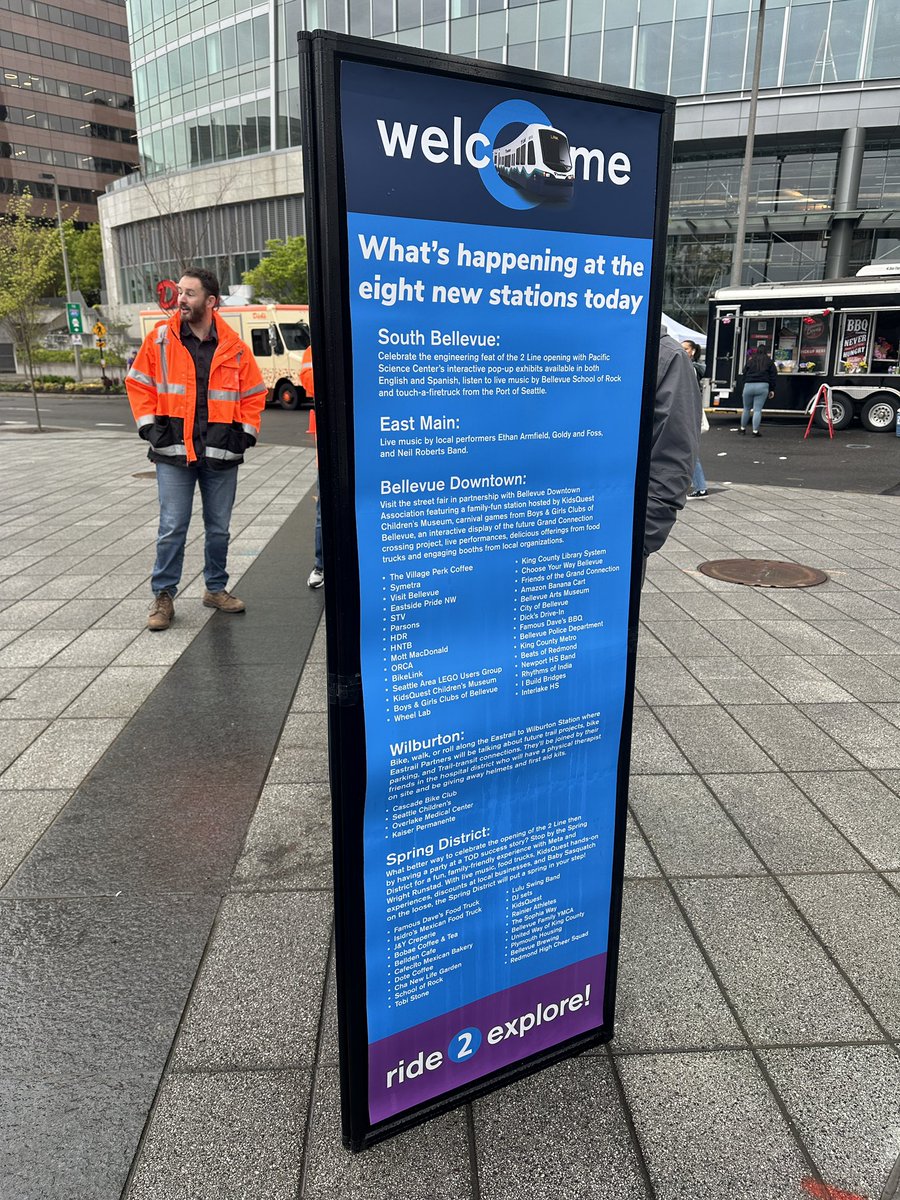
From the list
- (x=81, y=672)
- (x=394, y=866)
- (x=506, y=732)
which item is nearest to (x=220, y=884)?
(x=394, y=866)

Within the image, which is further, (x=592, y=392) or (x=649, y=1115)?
(x=649, y=1115)

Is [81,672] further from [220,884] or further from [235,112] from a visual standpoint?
[235,112]

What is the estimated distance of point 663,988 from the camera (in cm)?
252

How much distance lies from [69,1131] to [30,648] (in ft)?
12.6

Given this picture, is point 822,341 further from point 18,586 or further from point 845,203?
point 18,586

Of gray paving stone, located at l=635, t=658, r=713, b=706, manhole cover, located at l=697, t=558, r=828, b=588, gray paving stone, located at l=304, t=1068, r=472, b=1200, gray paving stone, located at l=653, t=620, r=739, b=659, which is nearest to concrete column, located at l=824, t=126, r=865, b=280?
manhole cover, located at l=697, t=558, r=828, b=588

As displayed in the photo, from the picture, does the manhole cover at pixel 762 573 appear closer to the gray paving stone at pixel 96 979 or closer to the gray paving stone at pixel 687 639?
the gray paving stone at pixel 687 639

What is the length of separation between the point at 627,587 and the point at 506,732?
465mm

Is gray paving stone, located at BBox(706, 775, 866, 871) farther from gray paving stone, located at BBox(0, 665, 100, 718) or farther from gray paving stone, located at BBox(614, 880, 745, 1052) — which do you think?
gray paving stone, located at BBox(0, 665, 100, 718)

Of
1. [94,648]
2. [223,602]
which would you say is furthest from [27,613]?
[223,602]

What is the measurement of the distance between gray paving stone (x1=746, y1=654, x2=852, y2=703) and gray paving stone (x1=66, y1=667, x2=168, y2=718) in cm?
359

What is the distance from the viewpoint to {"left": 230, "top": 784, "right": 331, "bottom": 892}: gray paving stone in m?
3.02

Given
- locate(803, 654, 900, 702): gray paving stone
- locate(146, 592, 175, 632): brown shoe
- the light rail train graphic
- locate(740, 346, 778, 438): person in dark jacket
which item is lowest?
locate(803, 654, 900, 702): gray paving stone

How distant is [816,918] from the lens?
283cm
